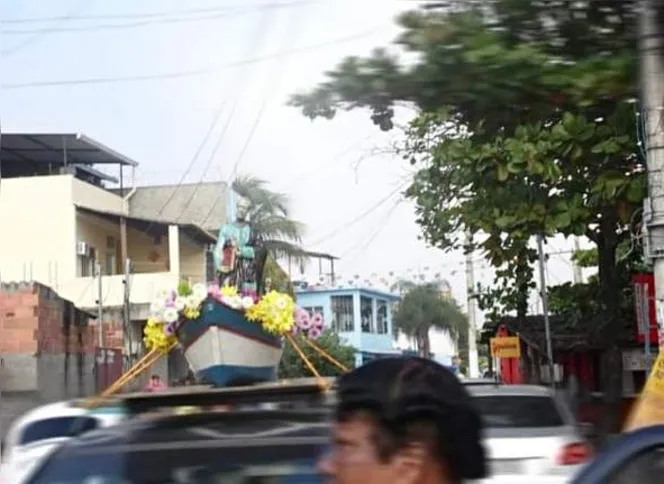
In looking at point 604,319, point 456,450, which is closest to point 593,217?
point 604,319

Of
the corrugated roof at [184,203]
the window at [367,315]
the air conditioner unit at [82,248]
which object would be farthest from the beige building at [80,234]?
the window at [367,315]

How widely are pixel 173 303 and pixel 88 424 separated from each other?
10.6m

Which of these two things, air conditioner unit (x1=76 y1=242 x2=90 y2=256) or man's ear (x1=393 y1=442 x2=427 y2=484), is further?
air conditioner unit (x1=76 y1=242 x2=90 y2=256)

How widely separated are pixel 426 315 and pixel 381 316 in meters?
5.29

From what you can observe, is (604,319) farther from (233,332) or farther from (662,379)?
(662,379)

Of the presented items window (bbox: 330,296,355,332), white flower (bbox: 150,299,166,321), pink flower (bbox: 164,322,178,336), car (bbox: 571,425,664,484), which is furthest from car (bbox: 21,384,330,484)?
window (bbox: 330,296,355,332)

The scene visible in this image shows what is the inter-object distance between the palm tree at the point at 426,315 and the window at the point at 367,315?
5.35 metres

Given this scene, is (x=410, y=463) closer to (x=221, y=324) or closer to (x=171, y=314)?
(x=221, y=324)

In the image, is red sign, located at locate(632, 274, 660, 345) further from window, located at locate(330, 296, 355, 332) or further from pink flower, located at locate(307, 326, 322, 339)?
window, located at locate(330, 296, 355, 332)

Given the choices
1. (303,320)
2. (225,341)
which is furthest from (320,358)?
(225,341)

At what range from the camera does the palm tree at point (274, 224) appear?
1609 inches

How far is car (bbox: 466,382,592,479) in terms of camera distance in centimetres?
1167

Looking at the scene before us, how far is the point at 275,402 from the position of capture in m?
5.15

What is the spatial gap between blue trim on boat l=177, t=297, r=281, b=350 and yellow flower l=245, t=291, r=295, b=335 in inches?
5.0
